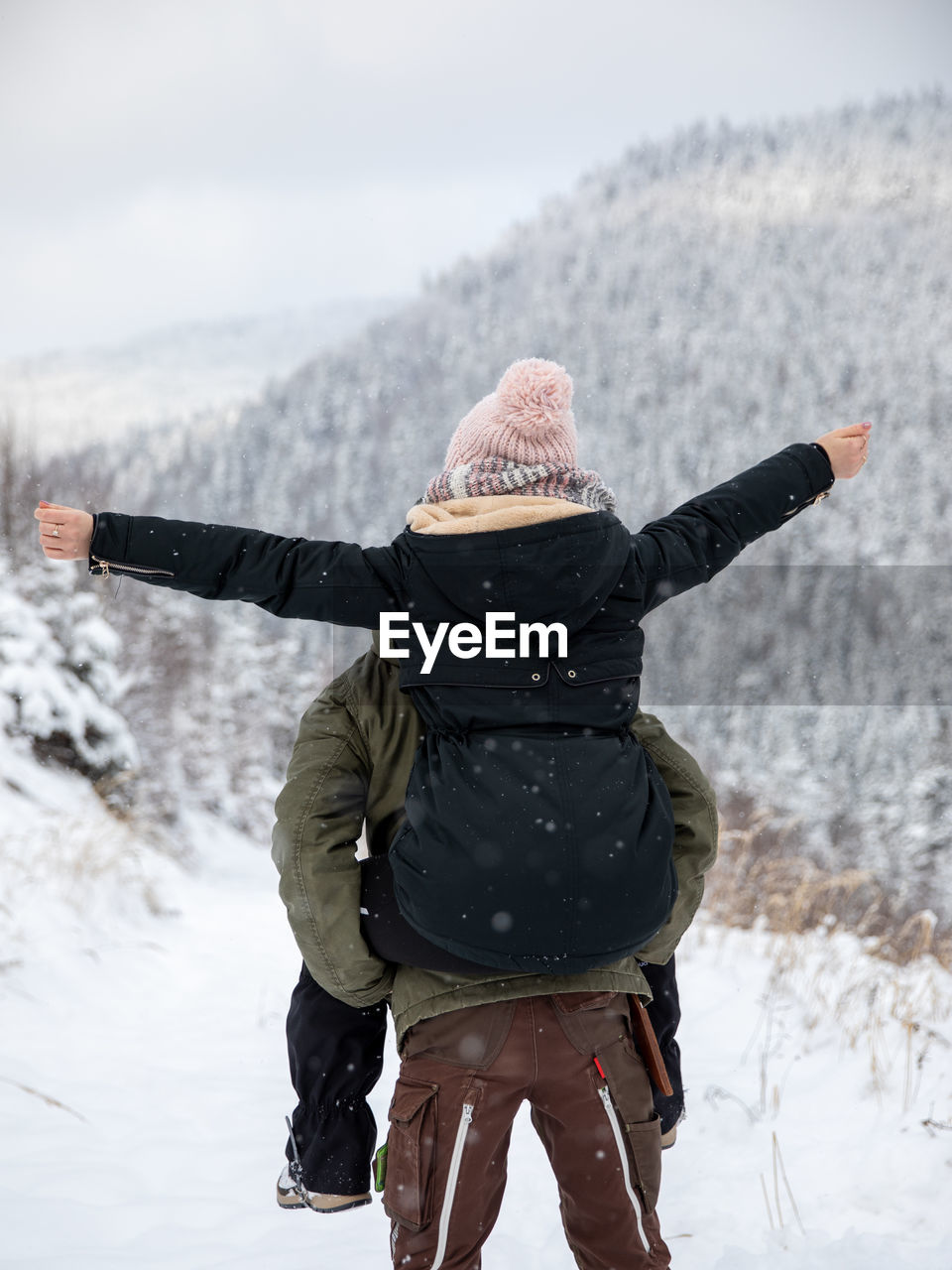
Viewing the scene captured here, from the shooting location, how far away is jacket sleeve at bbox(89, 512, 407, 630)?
1192mm

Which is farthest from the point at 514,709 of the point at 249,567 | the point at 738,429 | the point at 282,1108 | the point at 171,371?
the point at 171,371

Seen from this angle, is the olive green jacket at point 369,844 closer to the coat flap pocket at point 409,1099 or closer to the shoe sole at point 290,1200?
the coat flap pocket at point 409,1099

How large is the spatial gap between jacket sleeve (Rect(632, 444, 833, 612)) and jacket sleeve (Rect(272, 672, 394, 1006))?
21.1 inches

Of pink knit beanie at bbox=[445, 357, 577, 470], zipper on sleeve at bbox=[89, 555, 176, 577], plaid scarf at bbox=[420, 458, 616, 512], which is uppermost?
pink knit beanie at bbox=[445, 357, 577, 470]

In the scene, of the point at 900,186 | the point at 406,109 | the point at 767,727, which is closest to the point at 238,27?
the point at 406,109

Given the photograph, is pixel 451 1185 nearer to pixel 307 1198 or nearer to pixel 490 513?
pixel 307 1198

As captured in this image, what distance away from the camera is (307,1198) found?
4.40 ft

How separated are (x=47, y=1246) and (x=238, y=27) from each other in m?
58.0

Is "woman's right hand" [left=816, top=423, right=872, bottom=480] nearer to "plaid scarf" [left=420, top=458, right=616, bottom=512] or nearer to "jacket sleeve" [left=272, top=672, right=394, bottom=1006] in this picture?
"plaid scarf" [left=420, top=458, right=616, bottom=512]

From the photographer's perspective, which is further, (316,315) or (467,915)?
(316,315)

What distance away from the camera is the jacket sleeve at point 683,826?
1.33m

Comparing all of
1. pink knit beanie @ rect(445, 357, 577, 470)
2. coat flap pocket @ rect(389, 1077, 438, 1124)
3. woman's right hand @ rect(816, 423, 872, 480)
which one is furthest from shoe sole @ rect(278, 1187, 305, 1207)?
woman's right hand @ rect(816, 423, 872, 480)

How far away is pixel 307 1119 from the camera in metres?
1.35

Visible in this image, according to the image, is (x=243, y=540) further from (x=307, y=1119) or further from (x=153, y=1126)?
(x=153, y=1126)
